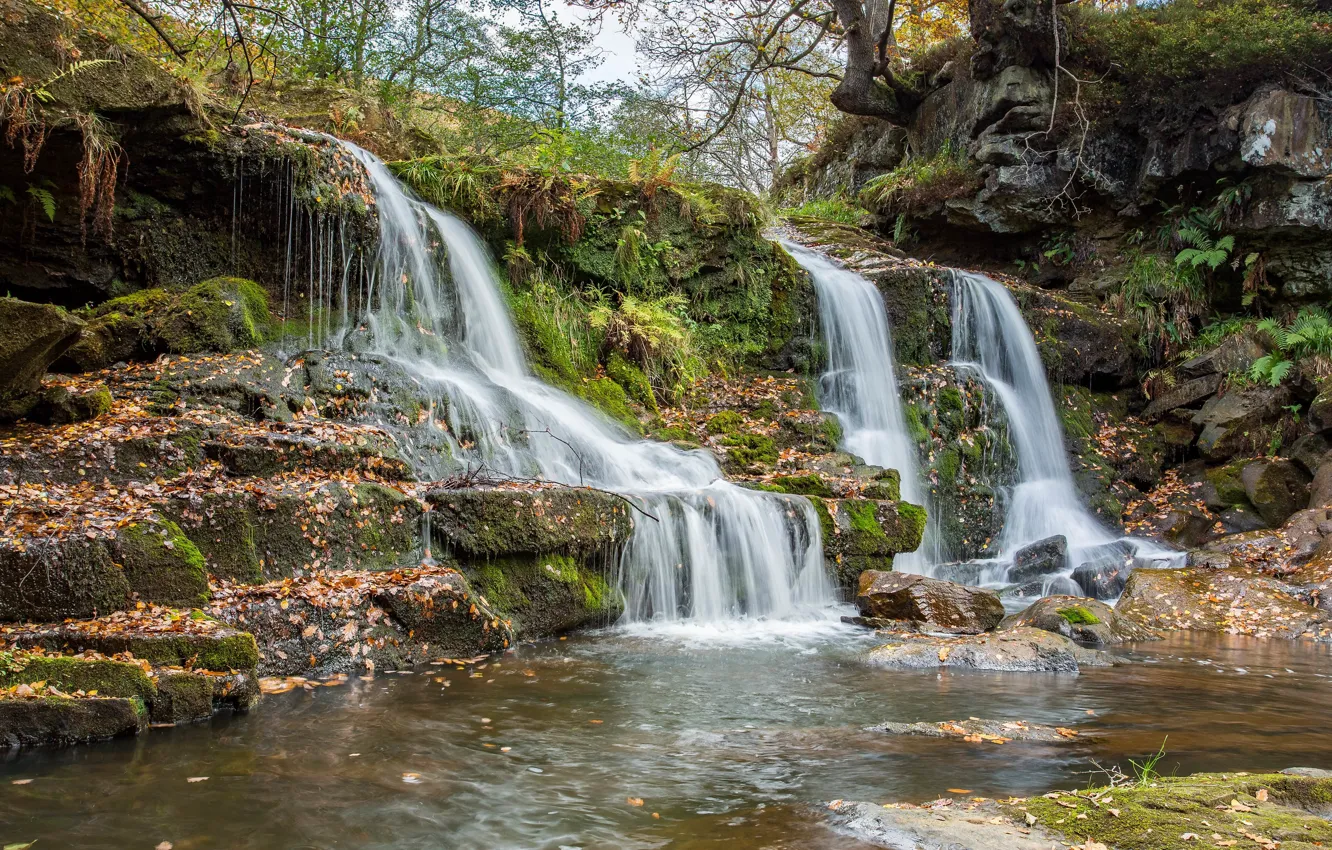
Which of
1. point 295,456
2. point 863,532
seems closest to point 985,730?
point 863,532

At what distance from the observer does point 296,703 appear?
531cm

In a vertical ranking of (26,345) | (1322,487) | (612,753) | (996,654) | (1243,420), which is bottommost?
(996,654)

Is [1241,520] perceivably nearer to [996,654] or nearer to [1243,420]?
[1243,420]

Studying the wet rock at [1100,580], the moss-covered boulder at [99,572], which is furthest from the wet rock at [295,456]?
the wet rock at [1100,580]

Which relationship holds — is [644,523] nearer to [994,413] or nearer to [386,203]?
[386,203]

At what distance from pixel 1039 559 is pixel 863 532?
10.7ft

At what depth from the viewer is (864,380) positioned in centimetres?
1412

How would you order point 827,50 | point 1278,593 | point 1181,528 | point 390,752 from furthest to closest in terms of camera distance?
point 827,50 → point 1181,528 → point 1278,593 → point 390,752

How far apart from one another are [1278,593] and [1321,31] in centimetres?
1002

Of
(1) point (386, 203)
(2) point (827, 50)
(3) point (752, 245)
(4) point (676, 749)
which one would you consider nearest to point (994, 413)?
(3) point (752, 245)

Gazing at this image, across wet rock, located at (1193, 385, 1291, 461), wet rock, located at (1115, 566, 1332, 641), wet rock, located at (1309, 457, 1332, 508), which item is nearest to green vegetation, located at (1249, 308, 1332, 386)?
wet rock, located at (1193, 385, 1291, 461)

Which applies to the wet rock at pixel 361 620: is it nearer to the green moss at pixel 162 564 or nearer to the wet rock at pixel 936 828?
the green moss at pixel 162 564

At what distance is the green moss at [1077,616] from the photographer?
8547 mm

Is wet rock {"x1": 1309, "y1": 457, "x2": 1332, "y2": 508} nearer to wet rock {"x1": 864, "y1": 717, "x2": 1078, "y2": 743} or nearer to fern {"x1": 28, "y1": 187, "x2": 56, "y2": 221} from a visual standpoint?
wet rock {"x1": 864, "y1": 717, "x2": 1078, "y2": 743}
